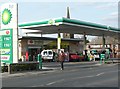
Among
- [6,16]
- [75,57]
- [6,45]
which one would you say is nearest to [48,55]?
[75,57]

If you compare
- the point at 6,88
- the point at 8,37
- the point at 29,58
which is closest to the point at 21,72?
the point at 8,37

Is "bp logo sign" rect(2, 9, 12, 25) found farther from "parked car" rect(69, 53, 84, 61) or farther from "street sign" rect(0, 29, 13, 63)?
"parked car" rect(69, 53, 84, 61)

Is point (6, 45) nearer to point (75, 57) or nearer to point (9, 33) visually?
point (9, 33)

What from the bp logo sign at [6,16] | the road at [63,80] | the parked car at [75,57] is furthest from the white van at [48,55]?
the road at [63,80]

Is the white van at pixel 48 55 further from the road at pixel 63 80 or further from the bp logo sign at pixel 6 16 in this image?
the road at pixel 63 80

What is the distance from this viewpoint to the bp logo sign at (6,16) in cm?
2816

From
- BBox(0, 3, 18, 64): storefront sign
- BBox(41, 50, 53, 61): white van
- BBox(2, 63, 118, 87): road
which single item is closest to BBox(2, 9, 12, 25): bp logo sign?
BBox(0, 3, 18, 64): storefront sign

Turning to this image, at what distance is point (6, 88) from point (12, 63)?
36.0 ft

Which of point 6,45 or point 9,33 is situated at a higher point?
point 9,33

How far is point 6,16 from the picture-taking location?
93.3 ft

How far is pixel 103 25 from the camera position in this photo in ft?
193

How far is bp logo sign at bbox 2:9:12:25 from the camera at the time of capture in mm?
28156

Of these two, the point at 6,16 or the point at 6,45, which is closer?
the point at 6,45

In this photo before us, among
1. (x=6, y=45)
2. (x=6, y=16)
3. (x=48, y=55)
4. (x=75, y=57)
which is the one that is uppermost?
(x=6, y=16)
